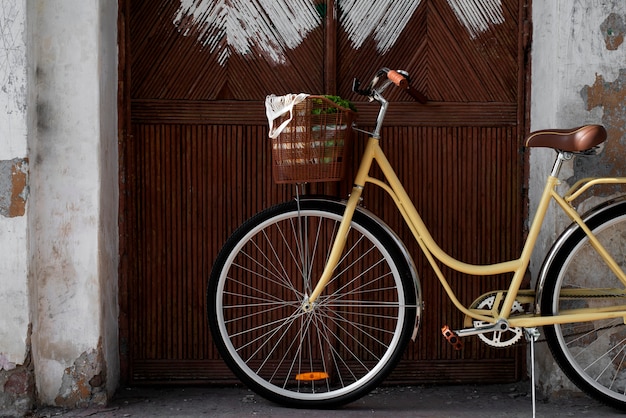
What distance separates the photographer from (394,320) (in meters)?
3.89

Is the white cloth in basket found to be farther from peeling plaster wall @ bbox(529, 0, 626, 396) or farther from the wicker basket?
peeling plaster wall @ bbox(529, 0, 626, 396)

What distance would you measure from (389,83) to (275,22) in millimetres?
776

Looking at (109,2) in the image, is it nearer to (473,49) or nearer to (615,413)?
(473,49)

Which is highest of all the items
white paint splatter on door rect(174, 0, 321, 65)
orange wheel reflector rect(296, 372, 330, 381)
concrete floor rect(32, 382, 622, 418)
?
white paint splatter on door rect(174, 0, 321, 65)

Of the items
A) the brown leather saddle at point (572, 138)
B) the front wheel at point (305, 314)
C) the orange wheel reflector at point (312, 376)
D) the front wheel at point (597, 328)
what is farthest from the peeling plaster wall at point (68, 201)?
the front wheel at point (597, 328)

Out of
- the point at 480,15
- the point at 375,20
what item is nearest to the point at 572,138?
the point at 480,15

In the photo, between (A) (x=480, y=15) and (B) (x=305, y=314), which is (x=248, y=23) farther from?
(B) (x=305, y=314)

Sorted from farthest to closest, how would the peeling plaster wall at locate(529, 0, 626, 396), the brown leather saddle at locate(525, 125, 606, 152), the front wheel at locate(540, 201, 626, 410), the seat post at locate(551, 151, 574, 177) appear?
the peeling plaster wall at locate(529, 0, 626, 396)
the front wheel at locate(540, 201, 626, 410)
the seat post at locate(551, 151, 574, 177)
the brown leather saddle at locate(525, 125, 606, 152)

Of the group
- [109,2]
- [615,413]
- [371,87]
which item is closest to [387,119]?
[371,87]

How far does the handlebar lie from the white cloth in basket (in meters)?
0.35

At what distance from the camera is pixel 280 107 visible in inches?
126

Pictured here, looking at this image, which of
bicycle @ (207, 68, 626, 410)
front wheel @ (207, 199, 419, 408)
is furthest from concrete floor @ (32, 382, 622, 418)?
front wheel @ (207, 199, 419, 408)

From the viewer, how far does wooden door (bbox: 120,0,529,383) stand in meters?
3.79

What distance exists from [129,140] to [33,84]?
0.56 m
